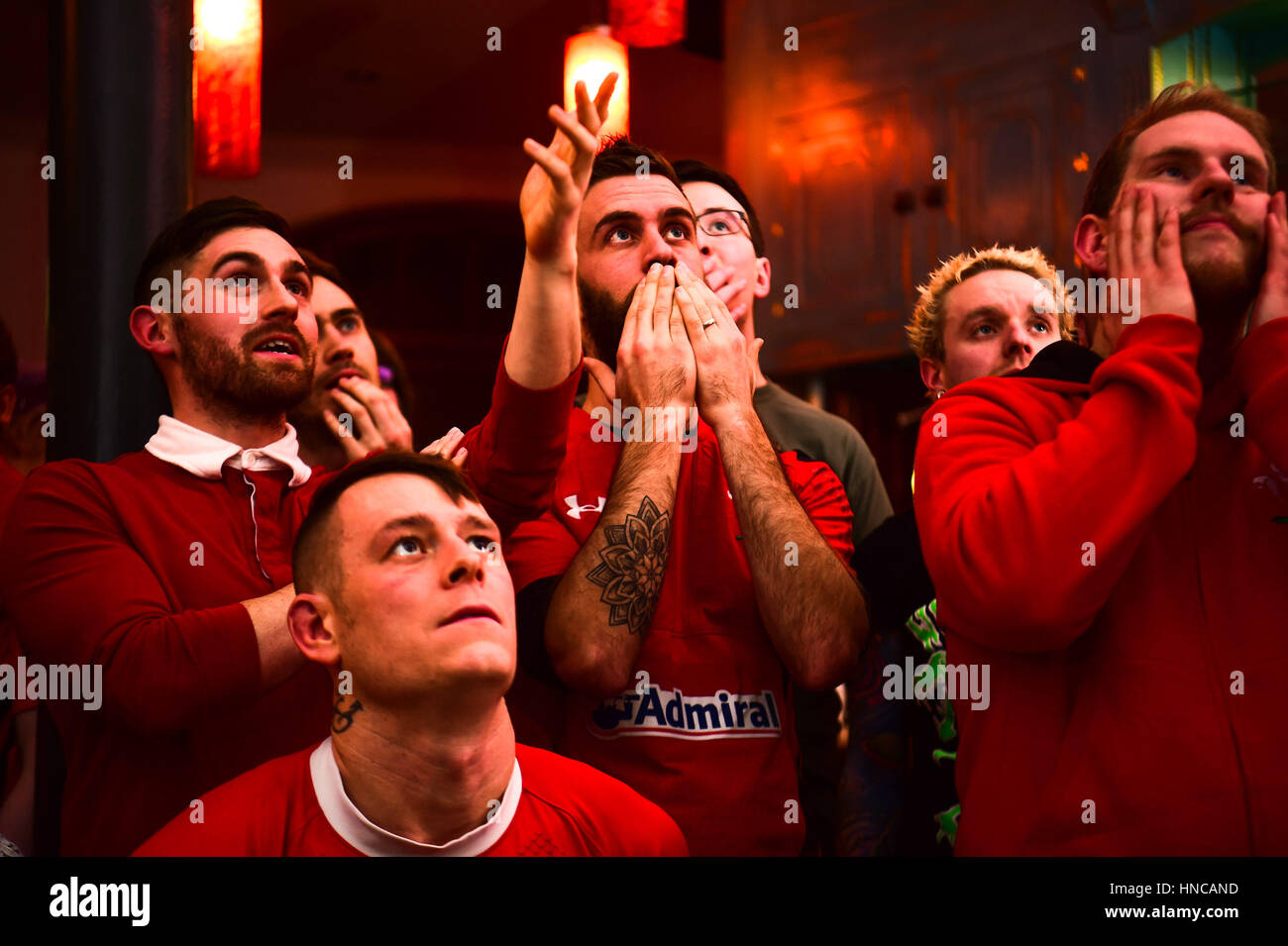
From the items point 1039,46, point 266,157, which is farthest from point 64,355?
point 266,157

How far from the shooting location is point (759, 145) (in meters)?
4.74

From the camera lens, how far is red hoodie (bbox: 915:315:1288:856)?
1.38 metres

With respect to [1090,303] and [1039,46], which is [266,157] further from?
[1090,303]

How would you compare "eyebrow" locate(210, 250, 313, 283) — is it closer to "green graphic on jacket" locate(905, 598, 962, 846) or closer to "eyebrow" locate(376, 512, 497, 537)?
"eyebrow" locate(376, 512, 497, 537)

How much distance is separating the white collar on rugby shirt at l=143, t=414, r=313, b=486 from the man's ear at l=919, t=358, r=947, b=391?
1.25m

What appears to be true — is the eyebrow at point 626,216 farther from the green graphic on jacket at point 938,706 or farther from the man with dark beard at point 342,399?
the green graphic on jacket at point 938,706

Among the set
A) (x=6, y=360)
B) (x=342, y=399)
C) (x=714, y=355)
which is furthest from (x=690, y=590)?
(x=6, y=360)

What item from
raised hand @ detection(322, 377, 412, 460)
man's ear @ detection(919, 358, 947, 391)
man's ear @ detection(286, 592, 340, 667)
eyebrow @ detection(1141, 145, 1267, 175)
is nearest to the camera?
man's ear @ detection(286, 592, 340, 667)

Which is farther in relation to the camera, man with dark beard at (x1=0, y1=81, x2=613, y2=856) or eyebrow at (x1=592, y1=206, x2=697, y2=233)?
eyebrow at (x1=592, y1=206, x2=697, y2=233)

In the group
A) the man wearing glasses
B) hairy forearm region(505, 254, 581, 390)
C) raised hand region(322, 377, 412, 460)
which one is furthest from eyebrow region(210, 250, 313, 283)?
the man wearing glasses

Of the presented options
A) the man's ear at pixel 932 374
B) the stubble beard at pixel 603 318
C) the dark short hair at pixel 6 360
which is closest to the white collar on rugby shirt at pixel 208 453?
the stubble beard at pixel 603 318

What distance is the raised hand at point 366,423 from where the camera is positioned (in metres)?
2.39

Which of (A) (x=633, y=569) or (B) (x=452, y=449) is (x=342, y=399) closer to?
(B) (x=452, y=449)

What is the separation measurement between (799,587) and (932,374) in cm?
106
